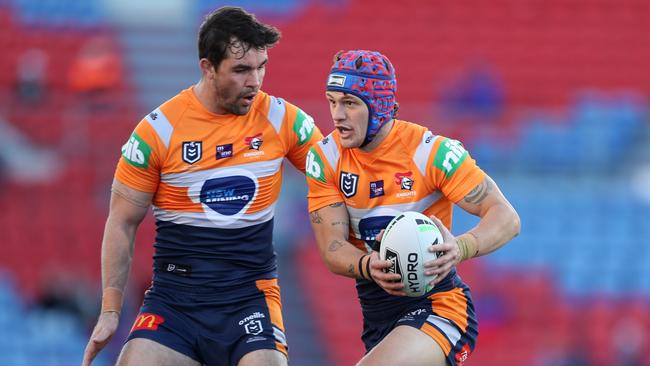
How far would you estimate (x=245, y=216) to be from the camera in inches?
258

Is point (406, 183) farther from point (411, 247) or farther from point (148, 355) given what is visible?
point (148, 355)

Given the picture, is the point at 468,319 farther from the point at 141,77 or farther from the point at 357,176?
the point at 141,77

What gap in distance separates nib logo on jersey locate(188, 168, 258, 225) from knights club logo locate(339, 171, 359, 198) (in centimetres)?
54

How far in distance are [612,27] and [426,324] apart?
42.7 feet

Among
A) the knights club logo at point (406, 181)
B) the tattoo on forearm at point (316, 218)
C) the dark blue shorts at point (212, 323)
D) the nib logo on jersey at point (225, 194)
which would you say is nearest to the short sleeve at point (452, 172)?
the knights club logo at point (406, 181)

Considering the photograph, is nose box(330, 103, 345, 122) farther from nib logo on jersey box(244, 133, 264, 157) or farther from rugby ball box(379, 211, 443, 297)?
rugby ball box(379, 211, 443, 297)

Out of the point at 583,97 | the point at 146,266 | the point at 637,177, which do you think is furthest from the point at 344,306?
the point at 583,97

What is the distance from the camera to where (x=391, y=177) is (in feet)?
20.9

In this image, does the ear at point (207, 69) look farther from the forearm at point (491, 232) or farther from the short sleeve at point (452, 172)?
the forearm at point (491, 232)

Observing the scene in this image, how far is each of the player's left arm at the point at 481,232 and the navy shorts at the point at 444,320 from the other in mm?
382

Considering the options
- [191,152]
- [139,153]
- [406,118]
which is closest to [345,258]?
[191,152]

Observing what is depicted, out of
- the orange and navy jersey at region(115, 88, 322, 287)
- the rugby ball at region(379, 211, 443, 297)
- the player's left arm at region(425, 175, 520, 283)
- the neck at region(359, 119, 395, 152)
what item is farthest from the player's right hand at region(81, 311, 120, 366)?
the player's left arm at region(425, 175, 520, 283)

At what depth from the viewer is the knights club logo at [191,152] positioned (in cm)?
647

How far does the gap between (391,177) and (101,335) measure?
183cm
